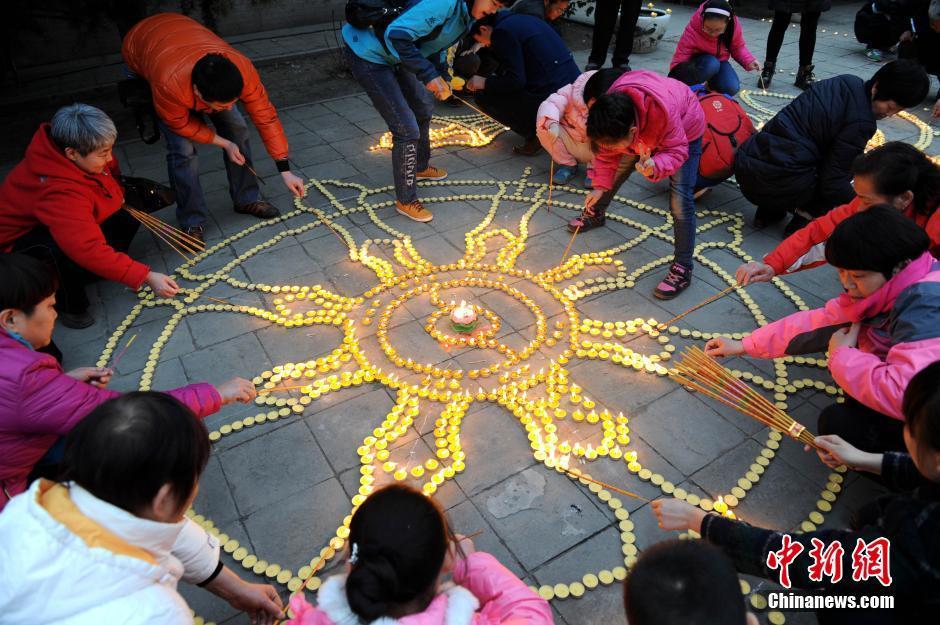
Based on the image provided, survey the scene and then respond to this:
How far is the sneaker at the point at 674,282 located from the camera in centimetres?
384

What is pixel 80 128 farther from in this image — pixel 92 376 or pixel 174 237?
pixel 92 376

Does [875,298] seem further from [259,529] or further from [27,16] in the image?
[27,16]

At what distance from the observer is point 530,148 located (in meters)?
5.85

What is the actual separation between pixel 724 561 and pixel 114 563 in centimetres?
144

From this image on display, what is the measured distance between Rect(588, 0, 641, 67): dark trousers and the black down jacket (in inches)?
150

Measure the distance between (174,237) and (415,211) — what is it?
1.83 metres

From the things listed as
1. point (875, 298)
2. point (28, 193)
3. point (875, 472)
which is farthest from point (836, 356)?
point (28, 193)

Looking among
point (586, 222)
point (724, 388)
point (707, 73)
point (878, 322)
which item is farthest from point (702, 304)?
point (707, 73)

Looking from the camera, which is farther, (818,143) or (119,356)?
(818,143)

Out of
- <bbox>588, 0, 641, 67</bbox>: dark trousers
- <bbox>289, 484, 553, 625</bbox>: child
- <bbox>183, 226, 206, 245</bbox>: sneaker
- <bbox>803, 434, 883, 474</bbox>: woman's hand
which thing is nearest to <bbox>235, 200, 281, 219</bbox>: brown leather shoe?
<bbox>183, 226, 206, 245</bbox>: sneaker

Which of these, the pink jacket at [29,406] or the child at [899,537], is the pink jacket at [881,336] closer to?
the child at [899,537]

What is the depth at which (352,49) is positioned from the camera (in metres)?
4.26

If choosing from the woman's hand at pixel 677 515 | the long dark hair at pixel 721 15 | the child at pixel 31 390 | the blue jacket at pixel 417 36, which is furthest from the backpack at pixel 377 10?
the woman's hand at pixel 677 515

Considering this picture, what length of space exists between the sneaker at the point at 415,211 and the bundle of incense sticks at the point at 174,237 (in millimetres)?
1540
